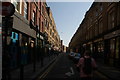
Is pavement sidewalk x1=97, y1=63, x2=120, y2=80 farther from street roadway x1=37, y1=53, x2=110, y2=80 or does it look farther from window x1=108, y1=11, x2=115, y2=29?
window x1=108, y1=11, x2=115, y2=29

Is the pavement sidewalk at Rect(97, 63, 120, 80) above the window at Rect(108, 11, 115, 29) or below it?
below

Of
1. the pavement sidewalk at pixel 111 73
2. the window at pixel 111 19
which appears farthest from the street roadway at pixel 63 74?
the window at pixel 111 19

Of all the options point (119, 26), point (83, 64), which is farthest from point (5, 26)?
point (119, 26)

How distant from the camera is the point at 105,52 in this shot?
26547 millimetres

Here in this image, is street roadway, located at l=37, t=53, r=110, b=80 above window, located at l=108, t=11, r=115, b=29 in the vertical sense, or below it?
below

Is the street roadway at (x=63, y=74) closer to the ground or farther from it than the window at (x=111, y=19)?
closer to the ground

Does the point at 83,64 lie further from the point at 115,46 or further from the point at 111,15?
the point at 111,15

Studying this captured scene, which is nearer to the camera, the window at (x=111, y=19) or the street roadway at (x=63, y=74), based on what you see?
the street roadway at (x=63, y=74)

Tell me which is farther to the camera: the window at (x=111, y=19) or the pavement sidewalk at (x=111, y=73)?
the window at (x=111, y=19)

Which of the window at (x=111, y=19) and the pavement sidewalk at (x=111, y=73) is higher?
the window at (x=111, y=19)

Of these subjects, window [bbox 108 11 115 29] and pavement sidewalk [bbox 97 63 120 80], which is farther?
window [bbox 108 11 115 29]

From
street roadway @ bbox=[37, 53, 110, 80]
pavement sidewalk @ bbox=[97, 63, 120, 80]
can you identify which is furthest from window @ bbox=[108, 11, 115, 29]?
street roadway @ bbox=[37, 53, 110, 80]

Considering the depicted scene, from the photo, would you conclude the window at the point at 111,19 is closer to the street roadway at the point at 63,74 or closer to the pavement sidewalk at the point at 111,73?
the pavement sidewalk at the point at 111,73

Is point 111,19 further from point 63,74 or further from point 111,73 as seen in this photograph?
point 63,74
